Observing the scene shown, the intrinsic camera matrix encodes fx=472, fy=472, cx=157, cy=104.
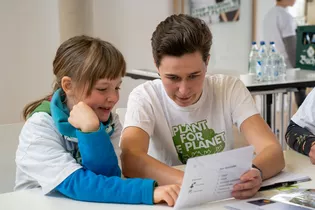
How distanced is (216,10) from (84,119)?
456 cm

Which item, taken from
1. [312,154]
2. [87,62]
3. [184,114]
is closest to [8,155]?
[87,62]

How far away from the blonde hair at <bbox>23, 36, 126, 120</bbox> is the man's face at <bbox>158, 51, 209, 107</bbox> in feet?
0.66

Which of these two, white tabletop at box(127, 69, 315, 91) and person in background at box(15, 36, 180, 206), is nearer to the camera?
person in background at box(15, 36, 180, 206)

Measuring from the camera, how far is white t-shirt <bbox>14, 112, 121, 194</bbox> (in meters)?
1.28

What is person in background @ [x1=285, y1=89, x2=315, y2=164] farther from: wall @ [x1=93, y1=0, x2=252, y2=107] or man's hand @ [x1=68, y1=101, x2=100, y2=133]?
wall @ [x1=93, y1=0, x2=252, y2=107]

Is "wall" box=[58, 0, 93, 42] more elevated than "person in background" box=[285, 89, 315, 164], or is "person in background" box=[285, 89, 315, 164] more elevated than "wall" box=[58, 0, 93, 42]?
"wall" box=[58, 0, 93, 42]

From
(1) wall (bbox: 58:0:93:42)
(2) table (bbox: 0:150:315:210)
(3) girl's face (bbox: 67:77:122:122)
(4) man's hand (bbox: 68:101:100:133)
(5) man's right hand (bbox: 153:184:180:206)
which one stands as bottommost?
(2) table (bbox: 0:150:315:210)

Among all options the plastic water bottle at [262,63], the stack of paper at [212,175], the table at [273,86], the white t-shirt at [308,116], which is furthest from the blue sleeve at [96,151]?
the plastic water bottle at [262,63]

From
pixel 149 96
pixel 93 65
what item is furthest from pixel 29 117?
pixel 149 96

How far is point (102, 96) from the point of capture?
4.60 ft

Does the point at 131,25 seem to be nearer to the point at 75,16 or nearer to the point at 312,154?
the point at 75,16

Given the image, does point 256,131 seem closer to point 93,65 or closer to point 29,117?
point 93,65

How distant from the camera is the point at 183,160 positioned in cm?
176

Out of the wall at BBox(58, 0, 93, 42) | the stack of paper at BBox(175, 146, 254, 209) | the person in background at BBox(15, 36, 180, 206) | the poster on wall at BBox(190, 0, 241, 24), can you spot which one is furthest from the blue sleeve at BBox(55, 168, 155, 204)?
the poster on wall at BBox(190, 0, 241, 24)
